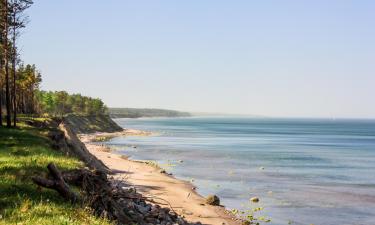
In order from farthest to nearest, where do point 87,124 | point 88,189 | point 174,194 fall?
point 87,124 < point 174,194 < point 88,189

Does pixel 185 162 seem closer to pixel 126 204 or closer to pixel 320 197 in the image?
pixel 320 197

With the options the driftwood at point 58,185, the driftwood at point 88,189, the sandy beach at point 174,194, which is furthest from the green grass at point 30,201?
the sandy beach at point 174,194

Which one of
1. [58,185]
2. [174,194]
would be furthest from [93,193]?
[174,194]

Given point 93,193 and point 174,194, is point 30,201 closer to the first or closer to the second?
point 93,193

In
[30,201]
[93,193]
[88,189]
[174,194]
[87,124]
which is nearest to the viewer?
[30,201]

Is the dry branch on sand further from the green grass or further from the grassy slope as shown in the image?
the grassy slope

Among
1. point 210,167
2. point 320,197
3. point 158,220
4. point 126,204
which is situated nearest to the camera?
point 126,204

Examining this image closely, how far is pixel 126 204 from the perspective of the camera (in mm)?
21719

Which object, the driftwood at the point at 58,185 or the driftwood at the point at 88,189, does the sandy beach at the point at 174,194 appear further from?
the driftwood at the point at 58,185

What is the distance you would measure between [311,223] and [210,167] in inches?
1419

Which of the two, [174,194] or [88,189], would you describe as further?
[174,194]

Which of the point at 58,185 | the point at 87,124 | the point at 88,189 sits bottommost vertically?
the point at 87,124

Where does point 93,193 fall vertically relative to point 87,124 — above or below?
above

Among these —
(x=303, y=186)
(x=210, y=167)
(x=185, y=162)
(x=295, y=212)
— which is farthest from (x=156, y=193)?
(x=185, y=162)
